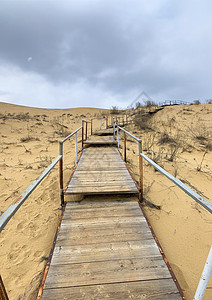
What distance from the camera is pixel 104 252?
174 cm

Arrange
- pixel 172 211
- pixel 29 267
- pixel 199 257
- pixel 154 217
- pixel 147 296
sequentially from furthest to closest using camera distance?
pixel 172 211, pixel 154 217, pixel 199 257, pixel 29 267, pixel 147 296

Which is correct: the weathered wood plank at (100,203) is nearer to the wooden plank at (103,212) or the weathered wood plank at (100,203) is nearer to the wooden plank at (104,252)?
the wooden plank at (103,212)

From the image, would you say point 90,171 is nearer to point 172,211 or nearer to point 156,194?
point 156,194

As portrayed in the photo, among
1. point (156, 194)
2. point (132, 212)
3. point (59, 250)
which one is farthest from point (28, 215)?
point (156, 194)

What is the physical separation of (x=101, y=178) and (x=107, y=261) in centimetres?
173

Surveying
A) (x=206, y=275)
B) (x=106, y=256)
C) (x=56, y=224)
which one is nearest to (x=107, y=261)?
(x=106, y=256)

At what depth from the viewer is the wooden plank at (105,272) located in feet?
4.74

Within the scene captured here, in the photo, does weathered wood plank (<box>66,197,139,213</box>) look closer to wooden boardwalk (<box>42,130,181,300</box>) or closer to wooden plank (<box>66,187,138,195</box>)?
wooden boardwalk (<box>42,130,181,300</box>)

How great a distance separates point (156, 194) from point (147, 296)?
6.96 feet

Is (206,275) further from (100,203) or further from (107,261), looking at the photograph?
(100,203)

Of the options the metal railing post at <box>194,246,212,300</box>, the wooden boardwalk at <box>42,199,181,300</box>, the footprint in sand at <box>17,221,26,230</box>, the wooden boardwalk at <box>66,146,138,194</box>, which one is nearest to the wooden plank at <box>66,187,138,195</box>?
the wooden boardwalk at <box>66,146,138,194</box>

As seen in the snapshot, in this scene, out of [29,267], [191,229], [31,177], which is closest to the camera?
[29,267]

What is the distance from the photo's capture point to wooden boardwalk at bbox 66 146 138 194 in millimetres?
2719

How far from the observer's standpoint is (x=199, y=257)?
75.7 inches
